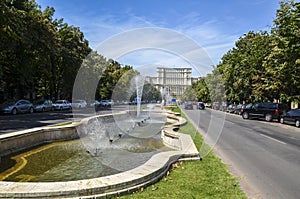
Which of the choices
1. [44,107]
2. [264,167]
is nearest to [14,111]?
[44,107]

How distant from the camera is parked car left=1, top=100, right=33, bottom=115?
94.1 ft

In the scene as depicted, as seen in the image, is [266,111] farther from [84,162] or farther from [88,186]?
[88,186]

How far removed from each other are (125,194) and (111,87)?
2497 inches

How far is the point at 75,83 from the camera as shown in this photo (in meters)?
50.0

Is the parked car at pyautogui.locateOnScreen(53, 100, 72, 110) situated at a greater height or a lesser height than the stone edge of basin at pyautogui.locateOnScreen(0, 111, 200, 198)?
greater

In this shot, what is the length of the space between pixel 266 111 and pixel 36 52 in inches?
1068

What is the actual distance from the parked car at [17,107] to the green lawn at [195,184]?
25.8 meters

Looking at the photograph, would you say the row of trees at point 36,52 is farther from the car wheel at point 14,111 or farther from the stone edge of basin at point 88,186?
the stone edge of basin at point 88,186

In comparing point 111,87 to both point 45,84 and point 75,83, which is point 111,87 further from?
point 45,84

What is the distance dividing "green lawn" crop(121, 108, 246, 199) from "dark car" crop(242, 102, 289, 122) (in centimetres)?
2355

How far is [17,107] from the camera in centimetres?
3016

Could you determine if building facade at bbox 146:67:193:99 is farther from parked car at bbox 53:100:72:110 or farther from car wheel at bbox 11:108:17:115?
car wheel at bbox 11:108:17:115

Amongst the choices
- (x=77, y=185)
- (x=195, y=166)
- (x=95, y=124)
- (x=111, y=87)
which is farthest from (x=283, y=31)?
(x=111, y=87)

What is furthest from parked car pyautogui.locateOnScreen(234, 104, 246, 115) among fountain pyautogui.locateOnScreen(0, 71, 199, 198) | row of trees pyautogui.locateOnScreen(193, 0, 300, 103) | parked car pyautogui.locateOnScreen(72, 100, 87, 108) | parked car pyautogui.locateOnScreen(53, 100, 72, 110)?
fountain pyautogui.locateOnScreen(0, 71, 199, 198)
